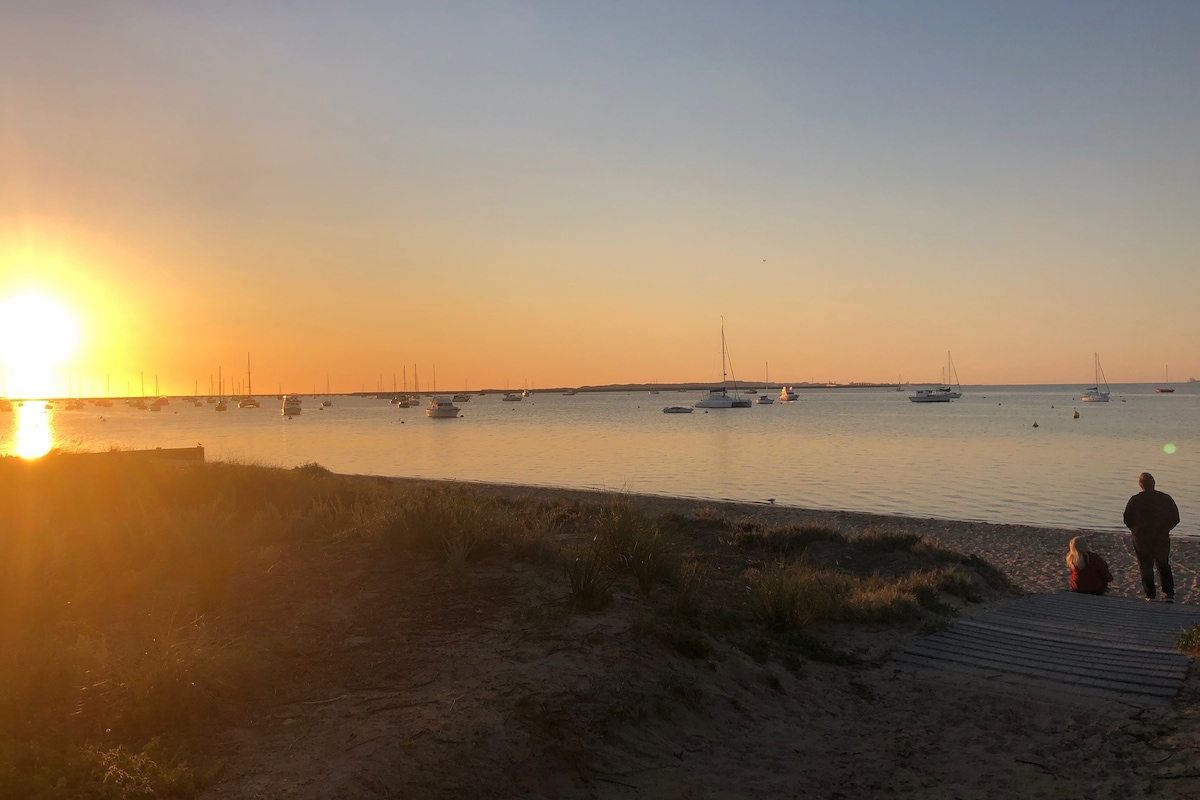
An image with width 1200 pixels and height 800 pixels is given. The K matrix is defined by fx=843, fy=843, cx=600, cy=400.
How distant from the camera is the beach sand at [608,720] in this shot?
514 centimetres

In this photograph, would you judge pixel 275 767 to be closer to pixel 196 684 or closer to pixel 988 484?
pixel 196 684

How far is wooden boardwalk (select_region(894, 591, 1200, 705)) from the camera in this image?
23.7 feet

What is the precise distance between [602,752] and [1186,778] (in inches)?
145

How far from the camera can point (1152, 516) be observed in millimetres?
11625

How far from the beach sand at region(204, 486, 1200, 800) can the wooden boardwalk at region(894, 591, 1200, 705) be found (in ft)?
0.92

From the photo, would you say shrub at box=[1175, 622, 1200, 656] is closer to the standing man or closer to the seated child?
the standing man

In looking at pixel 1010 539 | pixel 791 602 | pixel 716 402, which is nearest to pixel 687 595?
pixel 791 602

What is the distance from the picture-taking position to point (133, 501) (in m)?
14.0

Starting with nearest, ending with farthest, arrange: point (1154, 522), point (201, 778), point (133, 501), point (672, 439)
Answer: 1. point (201, 778)
2. point (1154, 522)
3. point (133, 501)
4. point (672, 439)

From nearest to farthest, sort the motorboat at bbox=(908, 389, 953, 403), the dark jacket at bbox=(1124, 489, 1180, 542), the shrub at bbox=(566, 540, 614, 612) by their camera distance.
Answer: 1. the shrub at bbox=(566, 540, 614, 612)
2. the dark jacket at bbox=(1124, 489, 1180, 542)
3. the motorboat at bbox=(908, 389, 953, 403)

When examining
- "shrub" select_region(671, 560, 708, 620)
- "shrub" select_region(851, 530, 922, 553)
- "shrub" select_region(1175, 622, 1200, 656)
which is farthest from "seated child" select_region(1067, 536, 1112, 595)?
"shrub" select_region(671, 560, 708, 620)

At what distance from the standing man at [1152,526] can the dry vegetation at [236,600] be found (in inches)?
82.1

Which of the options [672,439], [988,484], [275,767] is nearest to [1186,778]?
[275,767]

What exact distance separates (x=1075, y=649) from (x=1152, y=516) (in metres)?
4.58
